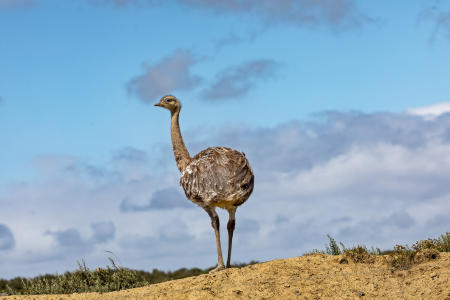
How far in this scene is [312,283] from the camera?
12.1 metres

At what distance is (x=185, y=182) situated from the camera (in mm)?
14859

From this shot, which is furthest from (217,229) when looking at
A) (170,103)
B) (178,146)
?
(170,103)

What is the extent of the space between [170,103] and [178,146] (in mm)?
1259

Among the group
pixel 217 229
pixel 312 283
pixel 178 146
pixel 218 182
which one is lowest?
pixel 312 283

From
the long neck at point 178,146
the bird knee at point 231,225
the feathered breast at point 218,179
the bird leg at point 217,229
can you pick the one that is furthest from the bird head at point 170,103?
the bird knee at point 231,225

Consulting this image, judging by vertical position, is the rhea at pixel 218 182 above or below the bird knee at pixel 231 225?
above

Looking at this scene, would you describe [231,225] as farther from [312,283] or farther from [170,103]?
[170,103]

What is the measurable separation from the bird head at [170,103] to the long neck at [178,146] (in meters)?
0.13

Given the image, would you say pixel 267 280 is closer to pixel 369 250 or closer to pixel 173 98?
pixel 369 250

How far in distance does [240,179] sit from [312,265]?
8.26 feet

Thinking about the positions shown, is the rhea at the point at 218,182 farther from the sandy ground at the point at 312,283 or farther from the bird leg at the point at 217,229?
the sandy ground at the point at 312,283

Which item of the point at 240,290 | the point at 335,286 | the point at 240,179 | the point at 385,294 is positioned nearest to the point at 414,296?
the point at 385,294

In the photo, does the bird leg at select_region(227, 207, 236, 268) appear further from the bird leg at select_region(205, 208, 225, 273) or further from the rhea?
the bird leg at select_region(205, 208, 225, 273)

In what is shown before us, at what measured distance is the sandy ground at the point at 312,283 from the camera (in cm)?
1174
